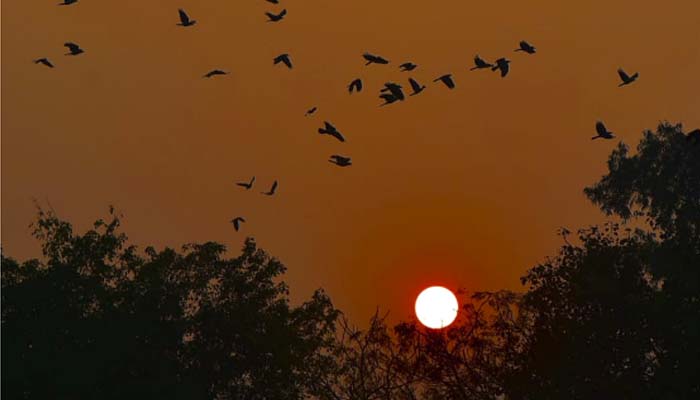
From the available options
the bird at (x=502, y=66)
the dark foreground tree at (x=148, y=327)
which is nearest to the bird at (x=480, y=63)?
the bird at (x=502, y=66)

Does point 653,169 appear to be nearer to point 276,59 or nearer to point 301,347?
point 301,347

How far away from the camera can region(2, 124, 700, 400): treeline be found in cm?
3738

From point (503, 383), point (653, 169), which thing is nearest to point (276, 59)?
point (503, 383)

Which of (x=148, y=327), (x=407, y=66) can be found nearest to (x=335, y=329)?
(x=148, y=327)

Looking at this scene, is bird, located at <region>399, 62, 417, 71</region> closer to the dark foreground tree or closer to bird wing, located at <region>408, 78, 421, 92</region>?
bird wing, located at <region>408, 78, 421, 92</region>

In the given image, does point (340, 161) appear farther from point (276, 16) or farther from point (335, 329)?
point (335, 329)

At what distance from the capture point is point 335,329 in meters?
60.1

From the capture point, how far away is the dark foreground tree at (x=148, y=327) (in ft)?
175

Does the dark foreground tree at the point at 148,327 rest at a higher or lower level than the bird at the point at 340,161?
higher

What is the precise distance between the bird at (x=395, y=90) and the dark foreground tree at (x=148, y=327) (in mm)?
22764

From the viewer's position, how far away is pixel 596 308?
128ft

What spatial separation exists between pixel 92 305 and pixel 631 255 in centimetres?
2456

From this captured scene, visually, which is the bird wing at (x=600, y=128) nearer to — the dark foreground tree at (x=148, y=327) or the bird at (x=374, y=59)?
the bird at (x=374, y=59)

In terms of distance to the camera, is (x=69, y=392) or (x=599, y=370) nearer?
(x=599, y=370)
